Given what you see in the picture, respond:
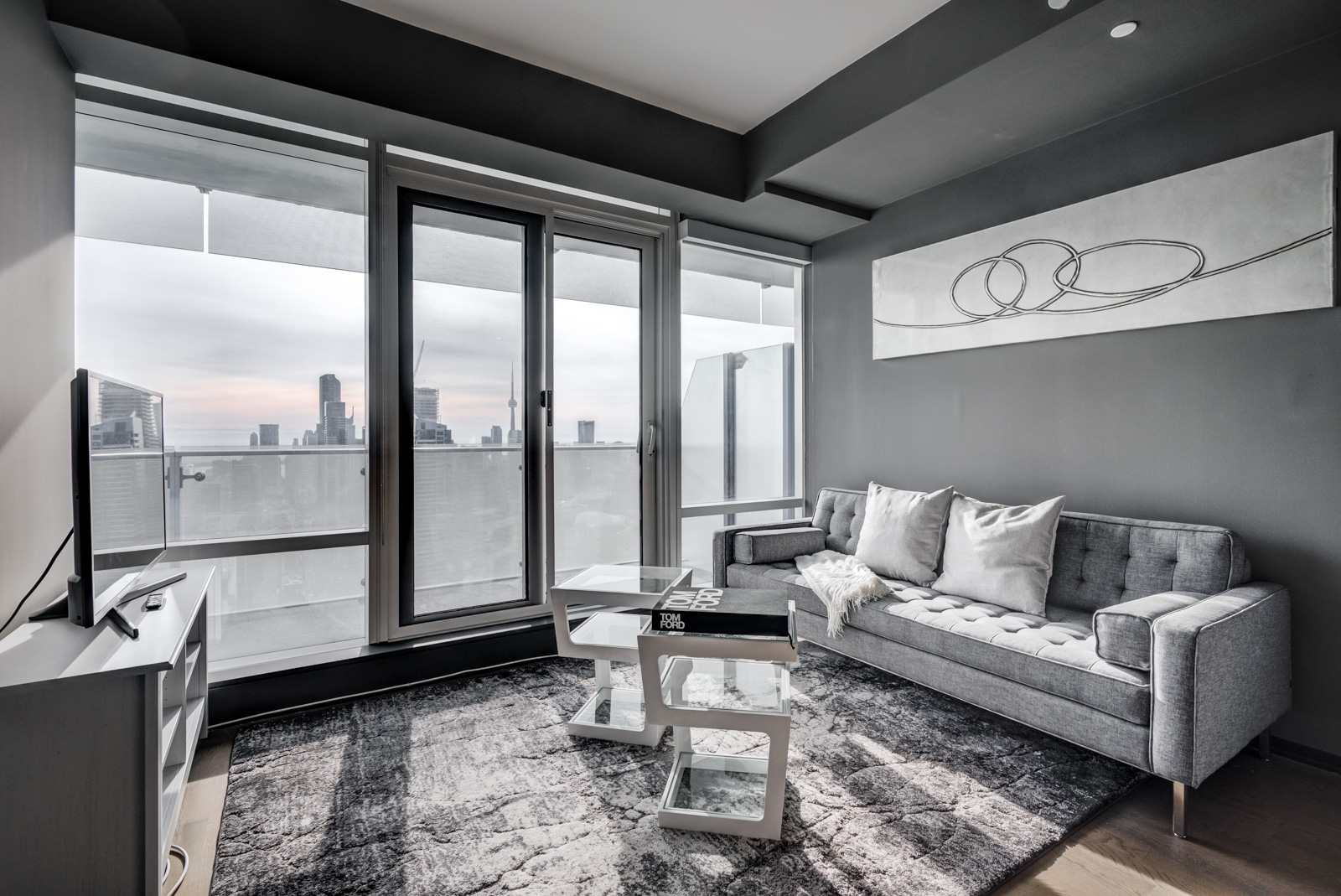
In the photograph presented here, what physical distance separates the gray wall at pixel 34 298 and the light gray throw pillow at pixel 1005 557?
3301 millimetres

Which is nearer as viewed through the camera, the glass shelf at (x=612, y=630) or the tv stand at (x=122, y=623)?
the tv stand at (x=122, y=623)

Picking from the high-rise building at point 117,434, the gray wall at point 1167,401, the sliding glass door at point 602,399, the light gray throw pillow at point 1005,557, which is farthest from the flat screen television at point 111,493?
the gray wall at point 1167,401

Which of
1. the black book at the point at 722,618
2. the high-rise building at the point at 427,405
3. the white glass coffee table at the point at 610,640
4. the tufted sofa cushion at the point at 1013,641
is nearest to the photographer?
the black book at the point at 722,618

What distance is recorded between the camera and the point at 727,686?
1.96 metres

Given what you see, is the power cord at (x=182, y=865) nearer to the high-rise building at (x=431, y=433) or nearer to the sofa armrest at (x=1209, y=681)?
the high-rise building at (x=431, y=433)

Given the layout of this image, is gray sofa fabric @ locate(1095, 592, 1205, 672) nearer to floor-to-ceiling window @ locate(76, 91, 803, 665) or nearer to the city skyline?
floor-to-ceiling window @ locate(76, 91, 803, 665)

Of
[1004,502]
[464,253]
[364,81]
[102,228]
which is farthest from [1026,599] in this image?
[102,228]

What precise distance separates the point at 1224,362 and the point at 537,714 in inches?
121

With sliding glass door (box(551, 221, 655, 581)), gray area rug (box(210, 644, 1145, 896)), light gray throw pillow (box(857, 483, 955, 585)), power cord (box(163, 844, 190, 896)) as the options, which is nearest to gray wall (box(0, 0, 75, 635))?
power cord (box(163, 844, 190, 896))

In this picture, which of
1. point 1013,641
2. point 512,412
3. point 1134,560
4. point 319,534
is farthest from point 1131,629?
point 319,534

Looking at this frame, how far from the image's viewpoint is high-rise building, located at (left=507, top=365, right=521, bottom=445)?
11.1 ft

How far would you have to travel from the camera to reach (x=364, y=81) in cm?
248

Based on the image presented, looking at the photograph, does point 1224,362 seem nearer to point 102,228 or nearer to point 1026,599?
point 1026,599

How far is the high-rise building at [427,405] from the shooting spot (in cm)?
310
